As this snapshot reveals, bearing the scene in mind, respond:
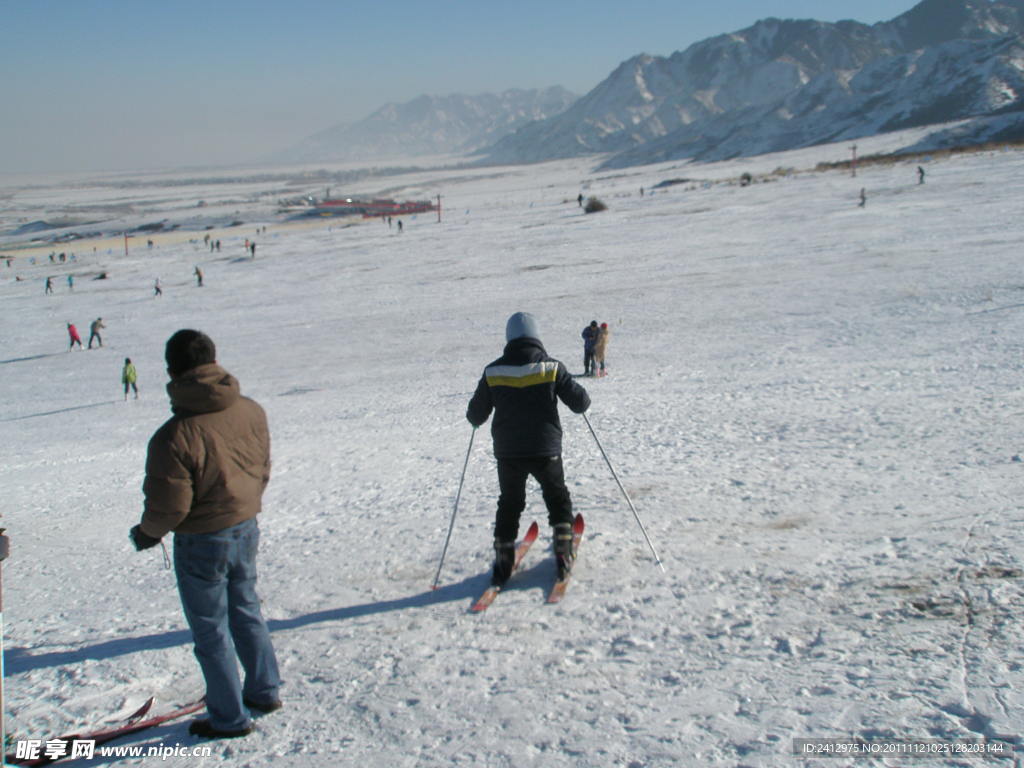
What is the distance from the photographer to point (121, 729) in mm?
3619

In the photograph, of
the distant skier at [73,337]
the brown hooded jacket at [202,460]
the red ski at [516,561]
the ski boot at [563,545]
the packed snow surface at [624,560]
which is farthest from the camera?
the distant skier at [73,337]

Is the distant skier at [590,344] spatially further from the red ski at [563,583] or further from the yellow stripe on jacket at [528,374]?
the yellow stripe on jacket at [528,374]

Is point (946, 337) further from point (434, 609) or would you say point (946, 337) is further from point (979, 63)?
point (979, 63)

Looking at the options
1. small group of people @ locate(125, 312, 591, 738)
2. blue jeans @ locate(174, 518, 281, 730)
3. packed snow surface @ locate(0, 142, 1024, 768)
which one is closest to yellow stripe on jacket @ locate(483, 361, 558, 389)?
packed snow surface @ locate(0, 142, 1024, 768)

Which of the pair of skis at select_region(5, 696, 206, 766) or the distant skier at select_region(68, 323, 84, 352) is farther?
the distant skier at select_region(68, 323, 84, 352)

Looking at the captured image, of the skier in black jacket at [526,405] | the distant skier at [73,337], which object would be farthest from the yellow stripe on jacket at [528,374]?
the distant skier at [73,337]

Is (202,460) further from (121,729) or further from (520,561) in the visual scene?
(520,561)

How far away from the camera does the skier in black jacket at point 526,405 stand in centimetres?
455

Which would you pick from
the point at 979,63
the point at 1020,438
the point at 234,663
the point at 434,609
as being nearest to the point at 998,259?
the point at 1020,438

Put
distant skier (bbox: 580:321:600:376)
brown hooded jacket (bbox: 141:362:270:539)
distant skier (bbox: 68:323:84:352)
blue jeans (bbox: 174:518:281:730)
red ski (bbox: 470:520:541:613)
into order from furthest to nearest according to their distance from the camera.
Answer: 1. distant skier (bbox: 68:323:84:352)
2. distant skier (bbox: 580:321:600:376)
3. red ski (bbox: 470:520:541:613)
4. blue jeans (bbox: 174:518:281:730)
5. brown hooded jacket (bbox: 141:362:270:539)

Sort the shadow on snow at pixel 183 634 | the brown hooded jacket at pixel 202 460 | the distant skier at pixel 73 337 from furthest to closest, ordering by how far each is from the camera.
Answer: the distant skier at pixel 73 337, the shadow on snow at pixel 183 634, the brown hooded jacket at pixel 202 460

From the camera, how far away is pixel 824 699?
348 cm

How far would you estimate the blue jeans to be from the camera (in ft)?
11.0

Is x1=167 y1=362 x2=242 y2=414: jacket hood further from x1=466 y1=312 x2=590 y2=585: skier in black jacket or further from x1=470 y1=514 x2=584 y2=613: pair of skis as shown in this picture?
x1=470 y1=514 x2=584 y2=613: pair of skis
